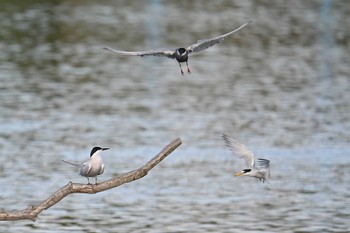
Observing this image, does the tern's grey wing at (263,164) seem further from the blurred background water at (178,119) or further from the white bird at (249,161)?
the blurred background water at (178,119)

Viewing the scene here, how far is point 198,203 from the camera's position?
18141 millimetres

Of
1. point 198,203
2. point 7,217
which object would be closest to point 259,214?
point 198,203

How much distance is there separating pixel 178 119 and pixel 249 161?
1323 cm

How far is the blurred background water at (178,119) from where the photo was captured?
17.7m

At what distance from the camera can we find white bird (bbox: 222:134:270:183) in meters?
11.6

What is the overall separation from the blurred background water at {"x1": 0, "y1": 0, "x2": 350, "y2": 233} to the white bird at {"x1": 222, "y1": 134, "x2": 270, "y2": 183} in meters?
4.29

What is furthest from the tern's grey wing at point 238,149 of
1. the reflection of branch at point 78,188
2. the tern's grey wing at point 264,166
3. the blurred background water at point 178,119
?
the blurred background water at point 178,119

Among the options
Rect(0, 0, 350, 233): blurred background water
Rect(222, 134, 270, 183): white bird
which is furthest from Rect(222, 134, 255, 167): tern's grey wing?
Rect(0, 0, 350, 233): blurred background water

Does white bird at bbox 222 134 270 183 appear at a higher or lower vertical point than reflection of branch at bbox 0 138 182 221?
higher

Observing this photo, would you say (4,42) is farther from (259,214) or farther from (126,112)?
(259,214)

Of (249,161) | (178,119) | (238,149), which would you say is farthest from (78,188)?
(178,119)

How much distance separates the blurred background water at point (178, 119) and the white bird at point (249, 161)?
4.29 m

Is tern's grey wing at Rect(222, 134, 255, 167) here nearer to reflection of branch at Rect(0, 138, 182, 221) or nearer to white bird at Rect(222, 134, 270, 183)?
white bird at Rect(222, 134, 270, 183)

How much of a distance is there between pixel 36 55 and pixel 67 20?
8.49 m
